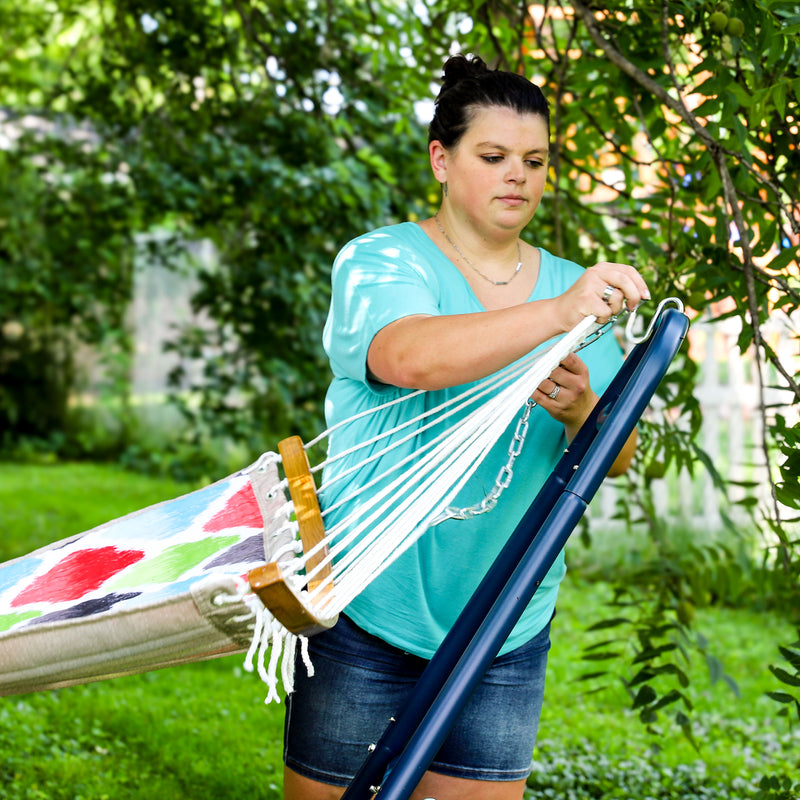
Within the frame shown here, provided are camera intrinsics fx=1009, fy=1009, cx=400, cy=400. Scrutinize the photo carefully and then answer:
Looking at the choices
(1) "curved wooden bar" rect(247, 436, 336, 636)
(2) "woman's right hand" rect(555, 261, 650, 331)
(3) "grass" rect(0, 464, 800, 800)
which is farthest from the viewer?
(3) "grass" rect(0, 464, 800, 800)

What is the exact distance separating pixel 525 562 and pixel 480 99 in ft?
2.27

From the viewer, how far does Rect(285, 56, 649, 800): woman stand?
143 centimetres

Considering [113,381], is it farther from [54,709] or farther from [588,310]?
[588,310]

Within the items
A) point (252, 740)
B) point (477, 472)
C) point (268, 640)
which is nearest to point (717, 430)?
point (252, 740)

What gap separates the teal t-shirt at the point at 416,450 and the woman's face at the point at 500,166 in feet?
0.32

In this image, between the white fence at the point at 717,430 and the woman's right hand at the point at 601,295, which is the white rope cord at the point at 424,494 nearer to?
the woman's right hand at the point at 601,295

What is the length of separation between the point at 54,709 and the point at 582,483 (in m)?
2.58

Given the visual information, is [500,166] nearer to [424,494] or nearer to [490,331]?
[490,331]

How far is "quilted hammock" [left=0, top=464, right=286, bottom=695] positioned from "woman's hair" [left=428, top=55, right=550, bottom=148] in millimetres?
566

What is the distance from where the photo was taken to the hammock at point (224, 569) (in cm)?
106

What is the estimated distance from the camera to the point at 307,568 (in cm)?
121

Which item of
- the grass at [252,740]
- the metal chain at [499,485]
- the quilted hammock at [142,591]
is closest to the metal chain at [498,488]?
the metal chain at [499,485]

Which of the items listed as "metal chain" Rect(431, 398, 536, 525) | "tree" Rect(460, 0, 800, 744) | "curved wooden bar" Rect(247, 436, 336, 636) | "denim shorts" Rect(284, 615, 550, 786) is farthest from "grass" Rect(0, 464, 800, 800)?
"curved wooden bar" Rect(247, 436, 336, 636)

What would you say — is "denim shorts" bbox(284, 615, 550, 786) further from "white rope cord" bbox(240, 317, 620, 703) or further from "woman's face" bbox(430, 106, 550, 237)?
"woman's face" bbox(430, 106, 550, 237)
